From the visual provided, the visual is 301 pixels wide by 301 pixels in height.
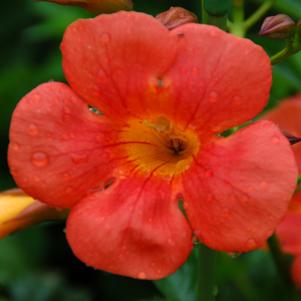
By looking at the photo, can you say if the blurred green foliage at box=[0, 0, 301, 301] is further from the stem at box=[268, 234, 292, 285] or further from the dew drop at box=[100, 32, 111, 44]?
the dew drop at box=[100, 32, 111, 44]

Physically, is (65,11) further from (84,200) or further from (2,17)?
(84,200)

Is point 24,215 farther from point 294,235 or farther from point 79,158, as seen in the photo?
point 294,235

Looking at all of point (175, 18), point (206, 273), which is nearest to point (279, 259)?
point (206, 273)

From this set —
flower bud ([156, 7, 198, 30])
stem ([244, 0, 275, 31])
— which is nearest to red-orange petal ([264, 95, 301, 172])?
stem ([244, 0, 275, 31])

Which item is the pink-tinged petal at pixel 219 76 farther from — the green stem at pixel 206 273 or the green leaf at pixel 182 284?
the green leaf at pixel 182 284

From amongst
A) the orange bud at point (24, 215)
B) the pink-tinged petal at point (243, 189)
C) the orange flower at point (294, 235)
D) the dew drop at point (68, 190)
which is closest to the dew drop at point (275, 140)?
the pink-tinged petal at point (243, 189)
